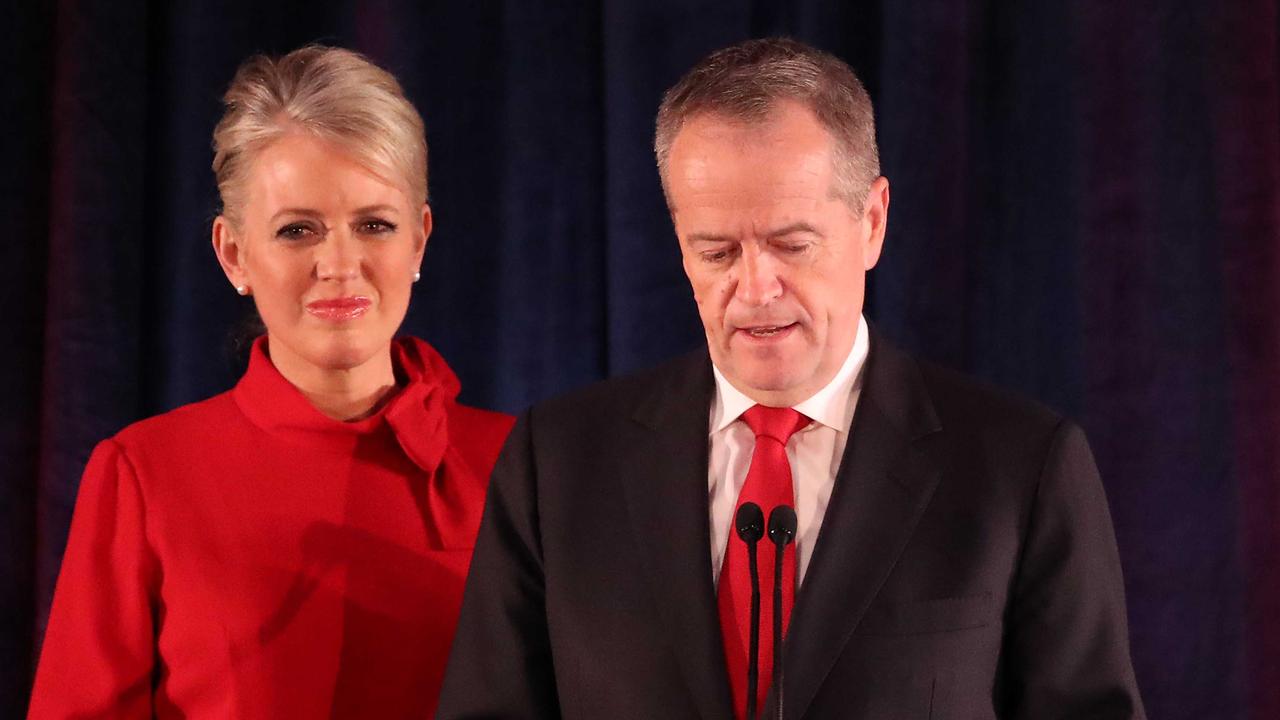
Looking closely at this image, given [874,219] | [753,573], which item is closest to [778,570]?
[753,573]

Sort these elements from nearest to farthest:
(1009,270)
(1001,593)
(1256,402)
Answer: (1001,593)
(1256,402)
(1009,270)

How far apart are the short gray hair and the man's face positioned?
1 cm

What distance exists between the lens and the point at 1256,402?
245 centimetres

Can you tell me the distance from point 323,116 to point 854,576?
103 cm

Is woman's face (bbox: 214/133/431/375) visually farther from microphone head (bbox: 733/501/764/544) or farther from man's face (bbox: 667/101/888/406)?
microphone head (bbox: 733/501/764/544)

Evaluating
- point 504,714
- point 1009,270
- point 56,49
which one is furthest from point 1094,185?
point 56,49

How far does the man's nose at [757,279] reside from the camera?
1584mm

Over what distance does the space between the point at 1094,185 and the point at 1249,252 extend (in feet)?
0.93

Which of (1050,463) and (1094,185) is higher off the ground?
(1094,185)

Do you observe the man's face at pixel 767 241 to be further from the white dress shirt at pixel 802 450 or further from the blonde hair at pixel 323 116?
the blonde hair at pixel 323 116

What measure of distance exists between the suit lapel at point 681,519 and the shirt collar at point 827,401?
2 cm

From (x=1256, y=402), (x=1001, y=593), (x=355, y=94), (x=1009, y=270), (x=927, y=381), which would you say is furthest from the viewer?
(x=1009, y=270)

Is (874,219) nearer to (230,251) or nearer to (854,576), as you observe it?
(854,576)

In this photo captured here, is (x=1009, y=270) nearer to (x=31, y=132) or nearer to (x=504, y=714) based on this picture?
(x=504, y=714)
